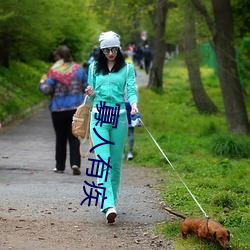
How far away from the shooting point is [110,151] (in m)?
7.60

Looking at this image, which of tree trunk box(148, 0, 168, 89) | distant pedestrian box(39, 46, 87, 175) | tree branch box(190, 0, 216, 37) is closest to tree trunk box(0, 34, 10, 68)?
tree branch box(190, 0, 216, 37)

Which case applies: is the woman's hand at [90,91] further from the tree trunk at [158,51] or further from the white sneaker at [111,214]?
the tree trunk at [158,51]

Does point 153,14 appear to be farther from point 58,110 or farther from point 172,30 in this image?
point 58,110

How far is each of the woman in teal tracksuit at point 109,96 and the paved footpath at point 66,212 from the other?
39 cm

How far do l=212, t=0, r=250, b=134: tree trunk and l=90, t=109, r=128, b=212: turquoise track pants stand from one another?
8.92 metres

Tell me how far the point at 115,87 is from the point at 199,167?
4.58 m

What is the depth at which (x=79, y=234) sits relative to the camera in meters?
6.96

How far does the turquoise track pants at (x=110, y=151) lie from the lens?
24.3ft

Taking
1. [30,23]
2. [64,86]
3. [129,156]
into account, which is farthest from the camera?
[30,23]

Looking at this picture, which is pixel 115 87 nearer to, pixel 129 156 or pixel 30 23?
pixel 129 156

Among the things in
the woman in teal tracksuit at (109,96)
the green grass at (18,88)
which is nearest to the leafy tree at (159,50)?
the green grass at (18,88)

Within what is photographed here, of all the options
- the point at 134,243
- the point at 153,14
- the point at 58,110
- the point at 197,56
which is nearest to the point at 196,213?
the point at 134,243

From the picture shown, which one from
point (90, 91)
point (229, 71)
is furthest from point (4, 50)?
point (90, 91)

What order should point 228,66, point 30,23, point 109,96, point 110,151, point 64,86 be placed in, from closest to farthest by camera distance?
point 109,96 < point 110,151 < point 64,86 < point 228,66 < point 30,23
